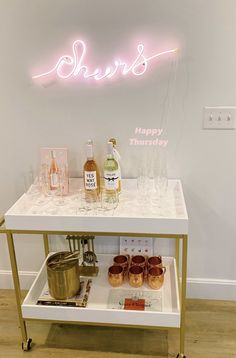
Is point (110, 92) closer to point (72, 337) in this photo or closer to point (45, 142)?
point (45, 142)

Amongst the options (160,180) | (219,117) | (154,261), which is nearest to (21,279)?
(154,261)

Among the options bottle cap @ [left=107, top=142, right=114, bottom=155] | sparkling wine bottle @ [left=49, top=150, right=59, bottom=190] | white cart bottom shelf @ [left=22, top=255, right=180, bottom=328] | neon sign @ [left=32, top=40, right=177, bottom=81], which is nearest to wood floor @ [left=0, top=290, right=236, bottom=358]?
white cart bottom shelf @ [left=22, top=255, right=180, bottom=328]

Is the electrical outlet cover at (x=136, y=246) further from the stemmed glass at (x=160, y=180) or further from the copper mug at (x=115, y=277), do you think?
the stemmed glass at (x=160, y=180)

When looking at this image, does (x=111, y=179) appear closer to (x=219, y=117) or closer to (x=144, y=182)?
(x=144, y=182)

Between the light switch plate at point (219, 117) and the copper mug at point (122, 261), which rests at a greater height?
the light switch plate at point (219, 117)

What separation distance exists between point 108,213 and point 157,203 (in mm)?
251

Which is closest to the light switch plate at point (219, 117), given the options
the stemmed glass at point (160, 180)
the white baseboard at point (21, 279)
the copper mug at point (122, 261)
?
the stemmed glass at point (160, 180)

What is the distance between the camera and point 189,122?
1.97 m

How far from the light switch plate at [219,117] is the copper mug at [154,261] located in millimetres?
768

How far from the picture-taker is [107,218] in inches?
66.7

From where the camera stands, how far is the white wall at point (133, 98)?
183cm

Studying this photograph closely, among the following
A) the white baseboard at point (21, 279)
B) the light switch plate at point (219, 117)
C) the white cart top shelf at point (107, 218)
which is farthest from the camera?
the white baseboard at point (21, 279)

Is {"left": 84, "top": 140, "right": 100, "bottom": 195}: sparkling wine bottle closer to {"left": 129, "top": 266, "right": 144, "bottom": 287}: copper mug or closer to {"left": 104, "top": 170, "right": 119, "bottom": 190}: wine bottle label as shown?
{"left": 104, "top": 170, "right": 119, "bottom": 190}: wine bottle label

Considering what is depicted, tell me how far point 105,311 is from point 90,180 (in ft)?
2.11
